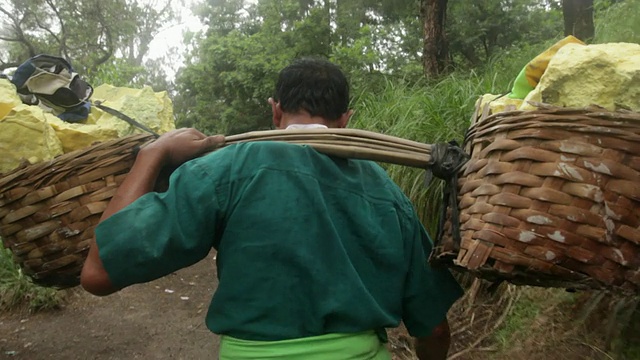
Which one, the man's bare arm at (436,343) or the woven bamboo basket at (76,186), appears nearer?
the woven bamboo basket at (76,186)

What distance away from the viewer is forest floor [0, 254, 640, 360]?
283 cm

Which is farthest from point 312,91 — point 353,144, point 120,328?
point 120,328

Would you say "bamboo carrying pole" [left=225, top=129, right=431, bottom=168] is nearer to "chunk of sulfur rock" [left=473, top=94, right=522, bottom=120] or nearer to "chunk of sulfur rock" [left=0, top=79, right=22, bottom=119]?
"chunk of sulfur rock" [left=473, top=94, right=522, bottom=120]

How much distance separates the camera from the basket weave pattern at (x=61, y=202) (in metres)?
1.43

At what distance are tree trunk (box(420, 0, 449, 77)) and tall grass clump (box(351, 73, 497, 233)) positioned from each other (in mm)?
1020

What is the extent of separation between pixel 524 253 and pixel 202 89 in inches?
361

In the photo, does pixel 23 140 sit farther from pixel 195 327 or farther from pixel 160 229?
pixel 195 327

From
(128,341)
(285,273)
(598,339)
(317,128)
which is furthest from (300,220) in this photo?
(128,341)

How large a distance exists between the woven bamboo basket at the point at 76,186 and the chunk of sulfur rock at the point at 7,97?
22 cm

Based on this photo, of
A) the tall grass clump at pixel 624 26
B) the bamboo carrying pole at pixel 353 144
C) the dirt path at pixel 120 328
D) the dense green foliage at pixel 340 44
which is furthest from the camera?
the dense green foliage at pixel 340 44

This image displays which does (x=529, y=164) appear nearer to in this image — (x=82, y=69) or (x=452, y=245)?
(x=452, y=245)

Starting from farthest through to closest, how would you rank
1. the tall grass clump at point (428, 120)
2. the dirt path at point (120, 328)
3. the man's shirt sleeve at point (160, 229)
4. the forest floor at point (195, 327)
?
1. the dirt path at point (120, 328)
2. the tall grass clump at point (428, 120)
3. the forest floor at point (195, 327)
4. the man's shirt sleeve at point (160, 229)

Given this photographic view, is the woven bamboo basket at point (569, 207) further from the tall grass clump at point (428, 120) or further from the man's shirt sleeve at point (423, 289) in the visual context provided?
the tall grass clump at point (428, 120)

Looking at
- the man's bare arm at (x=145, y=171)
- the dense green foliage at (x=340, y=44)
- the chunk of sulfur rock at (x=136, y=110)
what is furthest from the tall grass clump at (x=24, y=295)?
the man's bare arm at (x=145, y=171)
